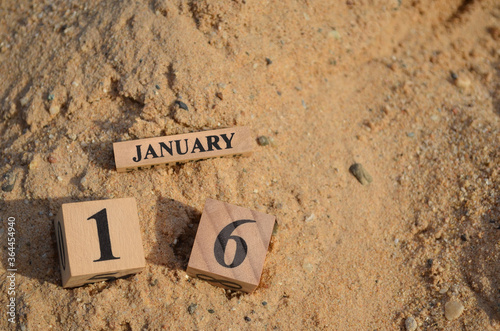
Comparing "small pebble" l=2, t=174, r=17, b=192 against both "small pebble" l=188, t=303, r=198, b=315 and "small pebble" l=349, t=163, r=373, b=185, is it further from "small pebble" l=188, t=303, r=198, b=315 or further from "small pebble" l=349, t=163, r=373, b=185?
"small pebble" l=349, t=163, r=373, b=185

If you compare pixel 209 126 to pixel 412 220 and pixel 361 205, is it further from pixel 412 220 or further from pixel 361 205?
pixel 412 220

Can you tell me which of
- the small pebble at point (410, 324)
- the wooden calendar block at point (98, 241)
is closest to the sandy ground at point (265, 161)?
the small pebble at point (410, 324)

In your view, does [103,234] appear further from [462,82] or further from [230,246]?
[462,82]

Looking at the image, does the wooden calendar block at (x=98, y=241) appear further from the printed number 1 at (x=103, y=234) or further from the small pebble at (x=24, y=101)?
the small pebble at (x=24, y=101)

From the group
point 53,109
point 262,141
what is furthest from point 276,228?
point 53,109

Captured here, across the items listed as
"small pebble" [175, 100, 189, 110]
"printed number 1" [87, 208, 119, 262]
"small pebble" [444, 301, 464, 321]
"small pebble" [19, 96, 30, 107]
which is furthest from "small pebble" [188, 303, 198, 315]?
"small pebble" [19, 96, 30, 107]

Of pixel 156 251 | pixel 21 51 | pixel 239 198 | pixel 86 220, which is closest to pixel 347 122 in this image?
pixel 239 198
